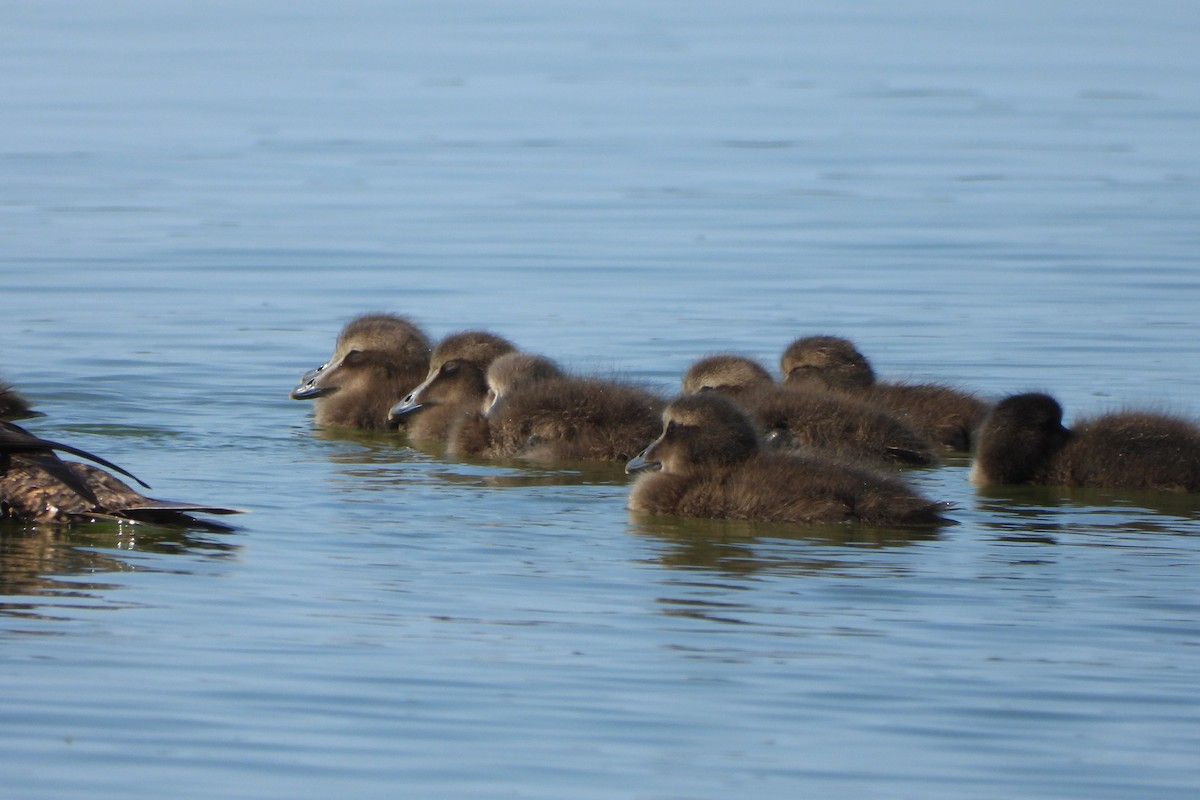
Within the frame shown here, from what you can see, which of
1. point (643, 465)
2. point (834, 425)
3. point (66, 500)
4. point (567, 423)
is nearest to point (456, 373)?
point (567, 423)

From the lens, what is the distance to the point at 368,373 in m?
12.4

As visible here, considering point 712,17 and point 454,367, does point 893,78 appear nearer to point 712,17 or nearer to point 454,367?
point 712,17

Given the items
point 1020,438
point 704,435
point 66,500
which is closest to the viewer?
point 66,500

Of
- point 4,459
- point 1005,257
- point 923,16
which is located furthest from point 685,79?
point 4,459

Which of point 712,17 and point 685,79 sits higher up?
point 712,17

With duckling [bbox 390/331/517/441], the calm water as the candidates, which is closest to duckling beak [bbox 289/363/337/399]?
the calm water

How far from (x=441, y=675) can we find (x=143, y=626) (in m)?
1.04

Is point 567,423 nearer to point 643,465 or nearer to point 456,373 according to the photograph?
point 643,465

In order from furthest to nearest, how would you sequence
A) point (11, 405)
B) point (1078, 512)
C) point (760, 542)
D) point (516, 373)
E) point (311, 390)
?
point (311, 390)
point (516, 373)
point (11, 405)
point (1078, 512)
point (760, 542)

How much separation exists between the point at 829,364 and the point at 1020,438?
1943 mm

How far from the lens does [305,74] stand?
32.8m

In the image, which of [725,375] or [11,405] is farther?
[725,375]

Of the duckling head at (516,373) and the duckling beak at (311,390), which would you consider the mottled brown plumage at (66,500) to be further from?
the duckling beak at (311,390)

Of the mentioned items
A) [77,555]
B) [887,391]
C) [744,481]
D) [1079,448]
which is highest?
[887,391]
